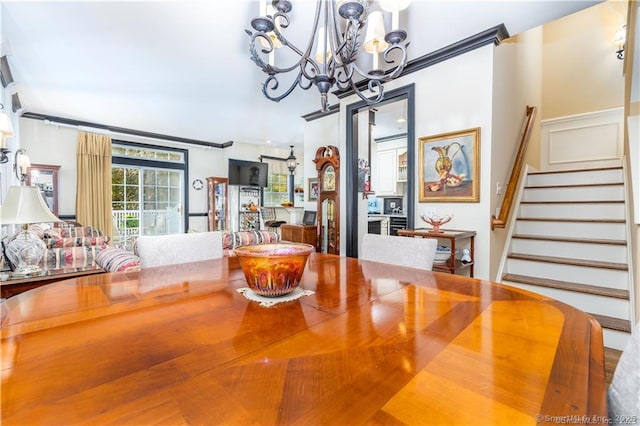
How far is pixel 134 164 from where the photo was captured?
6.07 m

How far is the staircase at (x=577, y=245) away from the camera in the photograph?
90.3 inches

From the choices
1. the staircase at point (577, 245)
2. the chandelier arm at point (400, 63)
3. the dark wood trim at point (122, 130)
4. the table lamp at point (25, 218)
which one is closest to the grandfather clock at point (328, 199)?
the staircase at point (577, 245)

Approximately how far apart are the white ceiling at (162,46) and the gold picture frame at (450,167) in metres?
0.89

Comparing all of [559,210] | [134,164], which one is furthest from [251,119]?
[559,210]

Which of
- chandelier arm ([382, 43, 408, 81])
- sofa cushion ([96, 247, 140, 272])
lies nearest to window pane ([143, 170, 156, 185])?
sofa cushion ([96, 247, 140, 272])

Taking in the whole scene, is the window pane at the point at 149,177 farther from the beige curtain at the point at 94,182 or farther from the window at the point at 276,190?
the window at the point at 276,190

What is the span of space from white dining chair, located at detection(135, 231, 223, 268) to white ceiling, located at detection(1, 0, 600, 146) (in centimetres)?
177

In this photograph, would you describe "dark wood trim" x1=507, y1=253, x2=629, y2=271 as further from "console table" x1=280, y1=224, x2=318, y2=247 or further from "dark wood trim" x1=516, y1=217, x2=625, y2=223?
"console table" x1=280, y1=224, x2=318, y2=247

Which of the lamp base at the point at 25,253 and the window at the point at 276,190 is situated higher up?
the window at the point at 276,190

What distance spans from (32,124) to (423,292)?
22.1 ft

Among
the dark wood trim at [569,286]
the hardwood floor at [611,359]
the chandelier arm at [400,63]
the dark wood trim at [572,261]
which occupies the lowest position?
the hardwood floor at [611,359]

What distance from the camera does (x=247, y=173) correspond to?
7.00 m

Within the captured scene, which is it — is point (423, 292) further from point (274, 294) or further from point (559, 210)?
point (559, 210)

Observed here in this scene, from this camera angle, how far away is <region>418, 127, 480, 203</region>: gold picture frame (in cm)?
270
